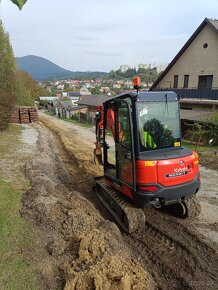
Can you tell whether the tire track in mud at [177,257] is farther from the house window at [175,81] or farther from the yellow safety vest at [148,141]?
the house window at [175,81]

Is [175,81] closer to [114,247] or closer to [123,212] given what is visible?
[123,212]

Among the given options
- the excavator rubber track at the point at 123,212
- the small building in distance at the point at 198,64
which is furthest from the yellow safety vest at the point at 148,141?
the small building in distance at the point at 198,64

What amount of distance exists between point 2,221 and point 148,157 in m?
3.44

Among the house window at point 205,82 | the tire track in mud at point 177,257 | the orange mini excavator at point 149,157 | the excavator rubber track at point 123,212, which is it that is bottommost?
the tire track in mud at point 177,257

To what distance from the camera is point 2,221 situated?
19.6 feet

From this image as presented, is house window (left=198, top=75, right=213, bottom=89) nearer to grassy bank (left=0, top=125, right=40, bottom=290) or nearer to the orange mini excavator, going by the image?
the orange mini excavator

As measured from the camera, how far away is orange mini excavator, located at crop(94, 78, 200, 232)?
18.9ft

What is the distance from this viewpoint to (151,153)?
5953mm

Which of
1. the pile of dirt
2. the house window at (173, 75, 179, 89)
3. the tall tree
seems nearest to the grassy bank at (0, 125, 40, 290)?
the pile of dirt

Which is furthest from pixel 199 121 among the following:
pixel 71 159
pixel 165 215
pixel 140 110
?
pixel 140 110

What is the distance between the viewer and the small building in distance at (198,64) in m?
20.1

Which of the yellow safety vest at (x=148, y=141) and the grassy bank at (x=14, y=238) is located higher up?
the yellow safety vest at (x=148, y=141)

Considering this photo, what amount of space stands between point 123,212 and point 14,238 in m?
2.46

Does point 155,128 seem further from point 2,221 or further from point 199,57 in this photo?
point 199,57
